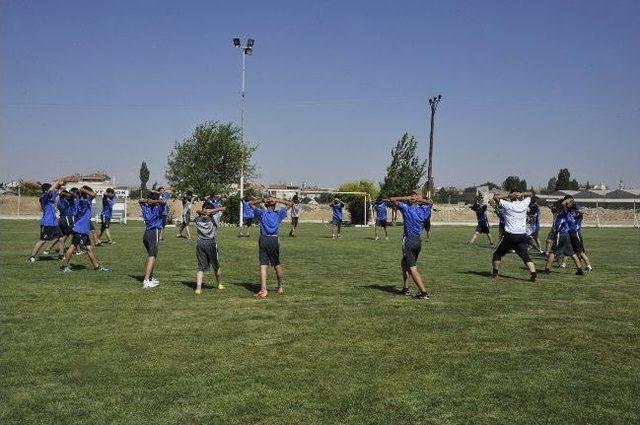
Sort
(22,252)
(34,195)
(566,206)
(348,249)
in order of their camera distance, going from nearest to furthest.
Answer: (566,206) < (22,252) < (348,249) < (34,195)

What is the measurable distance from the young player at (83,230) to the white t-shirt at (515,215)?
9.78 meters

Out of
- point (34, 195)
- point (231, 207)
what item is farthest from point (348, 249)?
point (34, 195)

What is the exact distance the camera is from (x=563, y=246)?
1530 cm

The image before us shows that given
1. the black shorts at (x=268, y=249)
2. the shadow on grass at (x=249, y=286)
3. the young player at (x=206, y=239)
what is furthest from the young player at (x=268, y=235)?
the young player at (x=206, y=239)

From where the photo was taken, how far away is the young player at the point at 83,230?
13.6 metres

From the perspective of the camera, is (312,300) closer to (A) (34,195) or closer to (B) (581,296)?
(B) (581,296)

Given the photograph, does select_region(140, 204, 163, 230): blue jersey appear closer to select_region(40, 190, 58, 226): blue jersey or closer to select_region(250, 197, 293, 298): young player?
select_region(250, 197, 293, 298): young player

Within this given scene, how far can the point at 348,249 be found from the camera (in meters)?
21.8

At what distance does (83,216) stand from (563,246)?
12.6 meters

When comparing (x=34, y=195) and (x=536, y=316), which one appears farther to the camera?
(x=34, y=195)

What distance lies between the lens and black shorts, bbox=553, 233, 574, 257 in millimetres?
15183

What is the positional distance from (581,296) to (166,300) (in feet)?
26.6

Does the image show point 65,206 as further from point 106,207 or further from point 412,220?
point 412,220

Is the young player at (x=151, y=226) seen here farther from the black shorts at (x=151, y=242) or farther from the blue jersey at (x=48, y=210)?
the blue jersey at (x=48, y=210)
